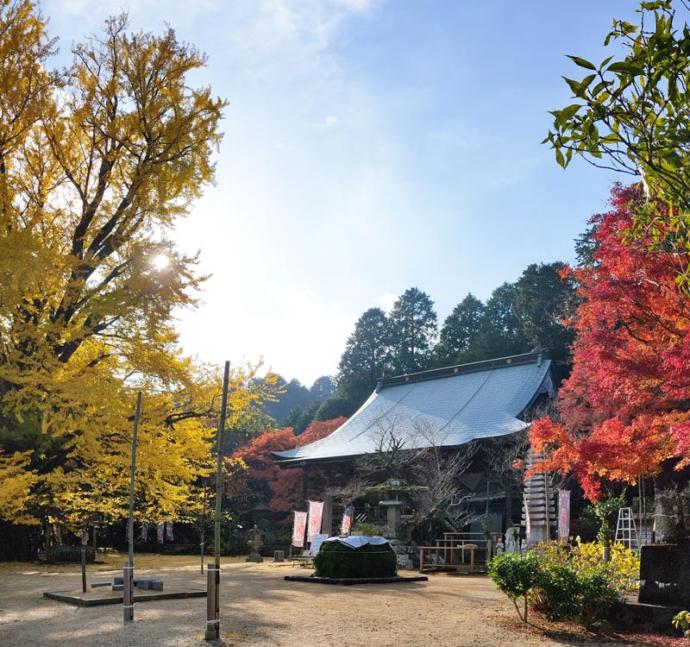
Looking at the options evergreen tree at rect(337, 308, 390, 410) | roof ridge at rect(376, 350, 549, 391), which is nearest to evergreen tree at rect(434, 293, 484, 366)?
evergreen tree at rect(337, 308, 390, 410)

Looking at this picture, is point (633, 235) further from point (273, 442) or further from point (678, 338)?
point (273, 442)

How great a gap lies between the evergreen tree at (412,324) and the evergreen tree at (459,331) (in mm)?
2673

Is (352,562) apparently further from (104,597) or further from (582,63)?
(582,63)

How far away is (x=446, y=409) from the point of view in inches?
1033

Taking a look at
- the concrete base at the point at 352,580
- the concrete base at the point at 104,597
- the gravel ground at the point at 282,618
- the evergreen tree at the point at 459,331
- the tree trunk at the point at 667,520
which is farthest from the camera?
the evergreen tree at the point at 459,331

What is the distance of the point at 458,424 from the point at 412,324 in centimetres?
2519

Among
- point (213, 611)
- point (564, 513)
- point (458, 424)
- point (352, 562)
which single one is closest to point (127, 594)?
point (213, 611)

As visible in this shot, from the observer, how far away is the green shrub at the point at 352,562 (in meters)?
13.3

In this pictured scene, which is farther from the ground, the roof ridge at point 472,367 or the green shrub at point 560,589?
the roof ridge at point 472,367

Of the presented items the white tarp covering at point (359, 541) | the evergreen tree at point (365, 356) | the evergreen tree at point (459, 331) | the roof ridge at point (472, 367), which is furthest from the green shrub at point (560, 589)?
the evergreen tree at point (365, 356)

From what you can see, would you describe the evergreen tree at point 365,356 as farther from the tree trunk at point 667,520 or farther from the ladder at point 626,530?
the tree trunk at point 667,520

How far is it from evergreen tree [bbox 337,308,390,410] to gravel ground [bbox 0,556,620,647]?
32.0 meters

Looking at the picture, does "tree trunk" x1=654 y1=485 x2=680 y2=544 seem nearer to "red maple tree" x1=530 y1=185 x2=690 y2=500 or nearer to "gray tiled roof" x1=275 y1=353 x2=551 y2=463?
"red maple tree" x1=530 y1=185 x2=690 y2=500

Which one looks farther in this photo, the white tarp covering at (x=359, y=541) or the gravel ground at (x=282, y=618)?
the white tarp covering at (x=359, y=541)
